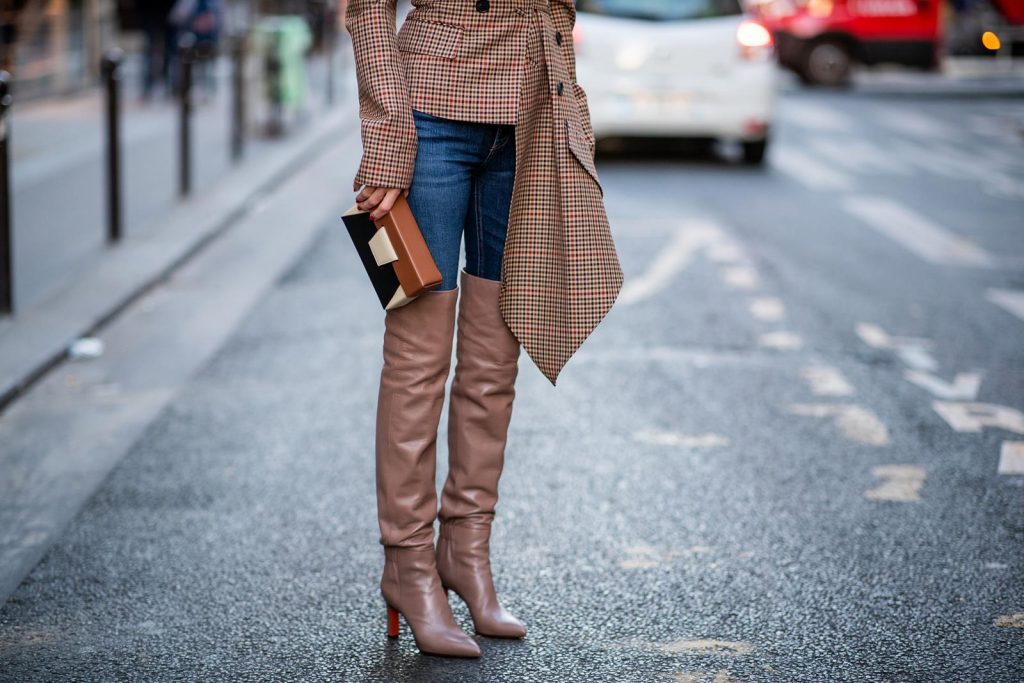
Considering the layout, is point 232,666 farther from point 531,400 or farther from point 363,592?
point 531,400

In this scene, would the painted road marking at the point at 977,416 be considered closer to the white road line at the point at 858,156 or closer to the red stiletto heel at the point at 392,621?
the red stiletto heel at the point at 392,621

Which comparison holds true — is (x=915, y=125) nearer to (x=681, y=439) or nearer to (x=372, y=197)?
(x=681, y=439)

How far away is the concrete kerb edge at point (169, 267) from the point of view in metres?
5.43

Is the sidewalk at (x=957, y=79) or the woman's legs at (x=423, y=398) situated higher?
the woman's legs at (x=423, y=398)

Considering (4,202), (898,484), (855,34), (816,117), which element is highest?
(4,202)

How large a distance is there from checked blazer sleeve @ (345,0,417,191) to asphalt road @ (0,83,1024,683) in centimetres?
104

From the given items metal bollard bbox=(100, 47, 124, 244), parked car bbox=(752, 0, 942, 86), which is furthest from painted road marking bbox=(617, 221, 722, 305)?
parked car bbox=(752, 0, 942, 86)

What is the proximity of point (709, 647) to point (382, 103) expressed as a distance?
4.53 ft

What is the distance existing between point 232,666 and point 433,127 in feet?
3.97

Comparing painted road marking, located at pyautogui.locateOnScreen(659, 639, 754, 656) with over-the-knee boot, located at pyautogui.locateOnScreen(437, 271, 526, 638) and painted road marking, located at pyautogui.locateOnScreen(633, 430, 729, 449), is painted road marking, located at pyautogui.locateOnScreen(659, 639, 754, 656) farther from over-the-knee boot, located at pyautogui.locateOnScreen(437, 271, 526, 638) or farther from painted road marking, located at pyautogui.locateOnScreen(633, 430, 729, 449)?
painted road marking, located at pyautogui.locateOnScreen(633, 430, 729, 449)

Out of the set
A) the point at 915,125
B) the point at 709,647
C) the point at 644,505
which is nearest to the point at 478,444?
the point at 709,647

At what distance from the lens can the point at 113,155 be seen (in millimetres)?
8203

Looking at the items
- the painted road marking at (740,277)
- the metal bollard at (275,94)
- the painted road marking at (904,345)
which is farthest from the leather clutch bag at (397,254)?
the metal bollard at (275,94)

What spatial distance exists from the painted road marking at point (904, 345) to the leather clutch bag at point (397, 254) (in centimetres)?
346
